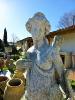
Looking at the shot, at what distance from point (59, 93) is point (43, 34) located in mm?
487

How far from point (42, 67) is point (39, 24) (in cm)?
34

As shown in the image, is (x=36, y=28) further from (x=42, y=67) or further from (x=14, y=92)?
(x=14, y=92)

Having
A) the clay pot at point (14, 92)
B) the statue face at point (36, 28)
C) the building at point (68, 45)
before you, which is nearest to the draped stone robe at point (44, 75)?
the statue face at point (36, 28)

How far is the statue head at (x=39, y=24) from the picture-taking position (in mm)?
2056

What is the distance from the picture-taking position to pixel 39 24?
2.06m

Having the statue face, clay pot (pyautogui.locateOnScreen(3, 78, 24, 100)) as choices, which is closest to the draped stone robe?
the statue face

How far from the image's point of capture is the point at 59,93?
198cm

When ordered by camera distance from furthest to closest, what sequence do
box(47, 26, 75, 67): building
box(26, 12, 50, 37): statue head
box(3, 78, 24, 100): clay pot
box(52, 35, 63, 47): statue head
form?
box(47, 26, 75, 67): building → box(3, 78, 24, 100): clay pot → box(26, 12, 50, 37): statue head → box(52, 35, 63, 47): statue head

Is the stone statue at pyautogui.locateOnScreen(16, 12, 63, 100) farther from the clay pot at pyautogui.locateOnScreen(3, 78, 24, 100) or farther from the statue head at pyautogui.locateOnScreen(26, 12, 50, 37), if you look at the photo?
the clay pot at pyautogui.locateOnScreen(3, 78, 24, 100)

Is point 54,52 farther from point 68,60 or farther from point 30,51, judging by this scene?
point 68,60

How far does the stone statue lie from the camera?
6.51ft

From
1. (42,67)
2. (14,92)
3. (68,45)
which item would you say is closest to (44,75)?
(42,67)

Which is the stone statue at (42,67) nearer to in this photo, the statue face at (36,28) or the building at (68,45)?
the statue face at (36,28)

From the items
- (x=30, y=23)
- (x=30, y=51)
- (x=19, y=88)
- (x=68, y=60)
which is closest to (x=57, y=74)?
(x=30, y=51)
